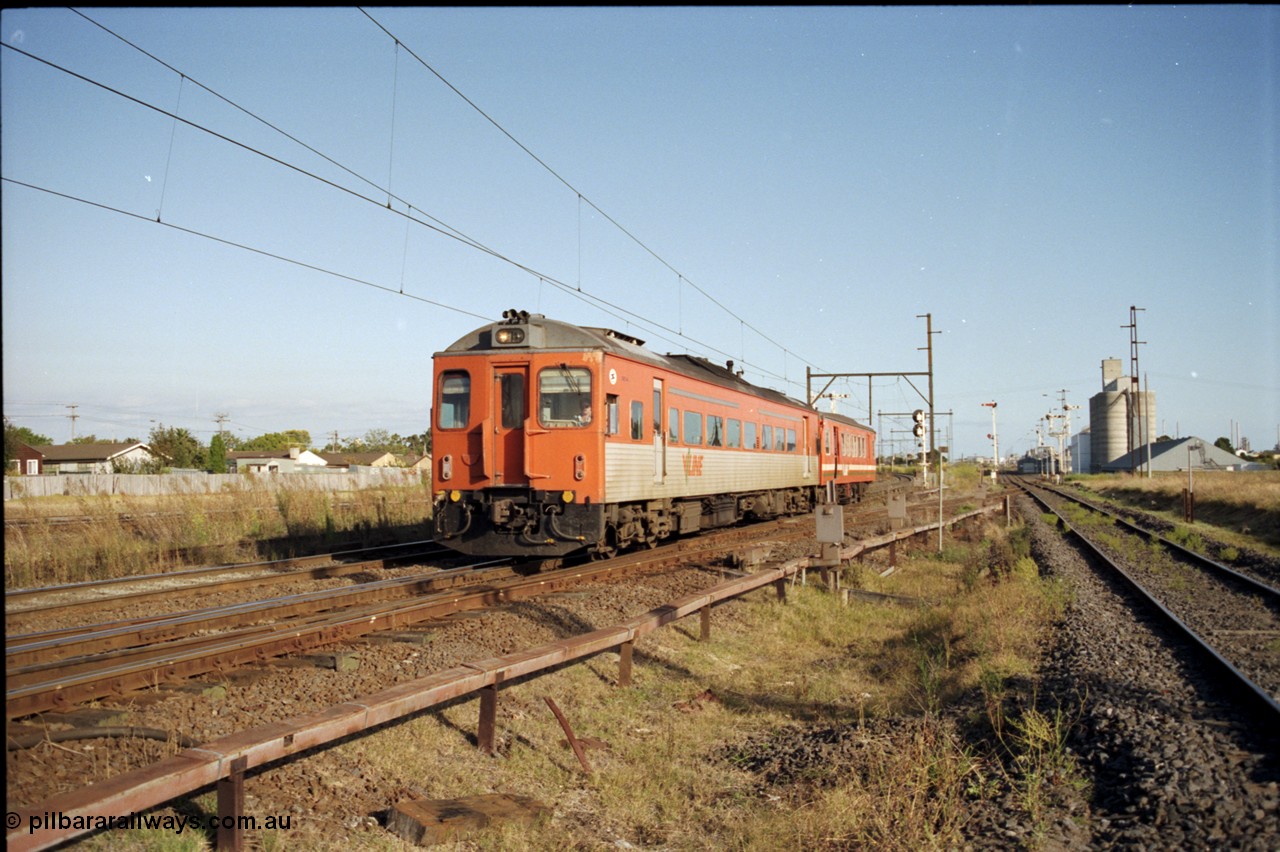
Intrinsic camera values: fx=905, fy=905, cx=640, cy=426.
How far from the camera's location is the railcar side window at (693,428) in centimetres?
1660

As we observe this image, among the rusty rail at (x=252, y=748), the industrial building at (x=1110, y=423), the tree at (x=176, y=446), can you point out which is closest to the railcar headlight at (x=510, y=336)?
the rusty rail at (x=252, y=748)

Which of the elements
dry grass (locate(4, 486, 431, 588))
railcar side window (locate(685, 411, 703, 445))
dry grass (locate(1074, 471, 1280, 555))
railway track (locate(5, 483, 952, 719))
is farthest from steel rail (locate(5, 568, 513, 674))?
dry grass (locate(1074, 471, 1280, 555))

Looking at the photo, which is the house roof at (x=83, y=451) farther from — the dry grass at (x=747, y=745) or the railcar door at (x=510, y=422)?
the dry grass at (x=747, y=745)

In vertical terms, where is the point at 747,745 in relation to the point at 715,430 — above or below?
below

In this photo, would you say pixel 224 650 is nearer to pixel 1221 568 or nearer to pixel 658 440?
pixel 658 440

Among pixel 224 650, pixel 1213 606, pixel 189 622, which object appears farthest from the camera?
pixel 1213 606

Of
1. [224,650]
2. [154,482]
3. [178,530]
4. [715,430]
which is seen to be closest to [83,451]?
[154,482]

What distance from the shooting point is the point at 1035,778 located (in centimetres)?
507

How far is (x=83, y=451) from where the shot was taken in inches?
3132

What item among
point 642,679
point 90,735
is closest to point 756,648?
point 642,679

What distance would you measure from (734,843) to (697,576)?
7.97m

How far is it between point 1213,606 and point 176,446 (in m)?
71.8

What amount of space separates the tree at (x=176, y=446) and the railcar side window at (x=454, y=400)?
6202 cm

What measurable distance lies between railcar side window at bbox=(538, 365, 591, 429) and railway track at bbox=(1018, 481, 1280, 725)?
7821mm
